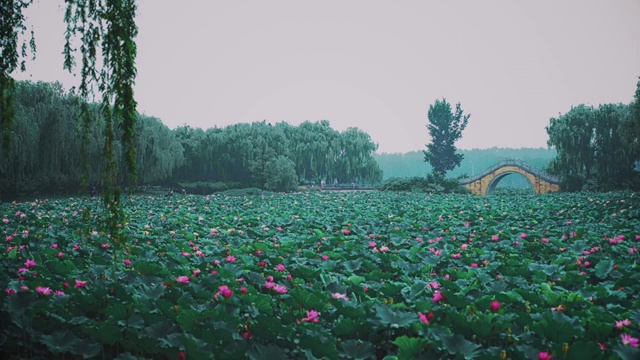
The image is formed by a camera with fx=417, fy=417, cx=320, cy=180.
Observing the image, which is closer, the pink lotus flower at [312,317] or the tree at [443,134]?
the pink lotus flower at [312,317]

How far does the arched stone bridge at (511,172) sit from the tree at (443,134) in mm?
2810

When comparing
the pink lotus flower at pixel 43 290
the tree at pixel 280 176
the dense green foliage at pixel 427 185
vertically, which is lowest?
the dense green foliage at pixel 427 185

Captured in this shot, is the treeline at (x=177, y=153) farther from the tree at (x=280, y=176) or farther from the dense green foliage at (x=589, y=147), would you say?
the dense green foliage at (x=589, y=147)

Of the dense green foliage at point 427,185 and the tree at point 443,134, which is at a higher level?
the tree at point 443,134

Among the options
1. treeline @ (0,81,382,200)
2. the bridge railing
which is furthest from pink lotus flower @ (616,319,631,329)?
the bridge railing

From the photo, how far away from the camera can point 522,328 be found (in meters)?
2.42

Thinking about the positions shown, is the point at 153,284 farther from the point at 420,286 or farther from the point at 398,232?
the point at 398,232

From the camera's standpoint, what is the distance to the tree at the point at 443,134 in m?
44.3

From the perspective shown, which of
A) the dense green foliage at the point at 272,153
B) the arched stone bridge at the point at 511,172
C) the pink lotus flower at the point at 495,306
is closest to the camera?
the pink lotus flower at the point at 495,306

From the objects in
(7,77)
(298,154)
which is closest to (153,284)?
(7,77)

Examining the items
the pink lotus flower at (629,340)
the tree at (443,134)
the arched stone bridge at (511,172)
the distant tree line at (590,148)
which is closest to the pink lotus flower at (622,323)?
the pink lotus flower at (629,340)

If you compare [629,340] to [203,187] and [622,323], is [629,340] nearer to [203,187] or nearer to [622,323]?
[622,323]

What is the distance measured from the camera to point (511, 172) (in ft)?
137

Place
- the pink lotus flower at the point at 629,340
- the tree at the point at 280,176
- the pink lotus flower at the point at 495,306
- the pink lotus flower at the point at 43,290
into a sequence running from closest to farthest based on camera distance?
the pink lotus flower at the point at 629,340 → the pink lotus flower at the point at 495,306 → the pink lotus flower at the point at 43,290 → the tree at the point at 280,176
